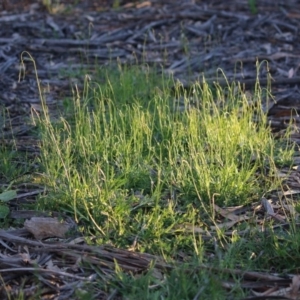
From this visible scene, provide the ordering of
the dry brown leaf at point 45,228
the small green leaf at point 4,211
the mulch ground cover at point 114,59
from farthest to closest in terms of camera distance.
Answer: the small green leaf at point 4,211 < the dry brown leaf at point 45,228 < the mulch ground cover at point 114,59

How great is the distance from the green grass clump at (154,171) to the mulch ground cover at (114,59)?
143mm

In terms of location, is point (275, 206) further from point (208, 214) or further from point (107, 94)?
point (107, 94)

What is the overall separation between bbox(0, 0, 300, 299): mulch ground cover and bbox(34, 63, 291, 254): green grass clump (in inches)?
5.6

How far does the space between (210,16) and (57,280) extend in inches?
192

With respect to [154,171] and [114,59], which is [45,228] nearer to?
[154,171]

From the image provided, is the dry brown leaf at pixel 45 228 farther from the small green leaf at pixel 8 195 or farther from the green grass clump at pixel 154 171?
the small green leaf at pixel 8 195

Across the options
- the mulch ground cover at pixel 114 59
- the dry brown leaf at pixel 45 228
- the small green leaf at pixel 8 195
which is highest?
the small green leaf at pixel 8 195

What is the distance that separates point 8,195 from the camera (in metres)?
3.88

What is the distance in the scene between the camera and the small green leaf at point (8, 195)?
386cm

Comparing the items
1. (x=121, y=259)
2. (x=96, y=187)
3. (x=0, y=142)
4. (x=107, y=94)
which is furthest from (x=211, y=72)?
(x=121, y=259)

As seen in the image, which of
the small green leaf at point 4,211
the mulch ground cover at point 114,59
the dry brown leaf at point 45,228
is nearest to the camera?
the mulch ground cover at point 114,59

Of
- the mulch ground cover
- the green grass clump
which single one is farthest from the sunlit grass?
the mulch ground cover

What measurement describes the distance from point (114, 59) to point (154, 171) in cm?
268

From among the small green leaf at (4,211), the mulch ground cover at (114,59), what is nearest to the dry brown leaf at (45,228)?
the mulch ground cover at (114,59)
